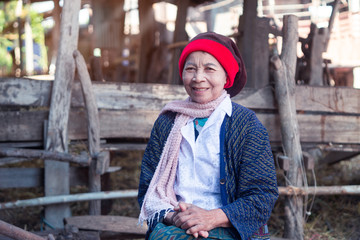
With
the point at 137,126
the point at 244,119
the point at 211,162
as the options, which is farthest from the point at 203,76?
the point at 137,126

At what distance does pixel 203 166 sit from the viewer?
2143mm

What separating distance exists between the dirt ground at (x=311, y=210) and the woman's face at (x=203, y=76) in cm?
208

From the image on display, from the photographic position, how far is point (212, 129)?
7.12 feet

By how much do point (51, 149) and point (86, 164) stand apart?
370 millimetres

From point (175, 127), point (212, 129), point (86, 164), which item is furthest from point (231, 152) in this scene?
point (86, 164)

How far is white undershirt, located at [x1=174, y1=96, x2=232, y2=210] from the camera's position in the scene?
6.97ft

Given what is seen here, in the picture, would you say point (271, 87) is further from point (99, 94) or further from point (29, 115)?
point (29, 115)

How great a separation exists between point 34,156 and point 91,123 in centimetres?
59

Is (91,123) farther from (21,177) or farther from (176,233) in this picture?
(176,233)

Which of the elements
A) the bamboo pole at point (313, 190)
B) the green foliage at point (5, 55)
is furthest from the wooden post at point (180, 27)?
the green foliage at point (5, 55)

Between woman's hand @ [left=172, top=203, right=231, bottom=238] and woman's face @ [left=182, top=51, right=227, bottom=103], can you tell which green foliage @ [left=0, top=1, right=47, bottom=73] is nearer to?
woman's face @ [left=182, top=51, right=227, bottom=103]

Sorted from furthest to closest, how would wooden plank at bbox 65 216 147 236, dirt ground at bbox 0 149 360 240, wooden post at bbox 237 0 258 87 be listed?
1. wooden post at bbox 237 0 258 87
2. dirt ground at bbox 0 149 360 240
3. wooden plank at bbox 65 216 147 236

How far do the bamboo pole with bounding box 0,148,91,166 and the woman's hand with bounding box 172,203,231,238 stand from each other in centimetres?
192

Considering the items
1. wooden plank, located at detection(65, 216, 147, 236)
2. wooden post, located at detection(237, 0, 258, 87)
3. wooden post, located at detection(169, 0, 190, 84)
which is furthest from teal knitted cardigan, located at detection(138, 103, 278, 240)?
wooden post, located at detection(169, 0, 190, 84)
